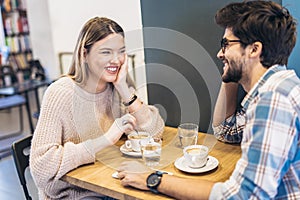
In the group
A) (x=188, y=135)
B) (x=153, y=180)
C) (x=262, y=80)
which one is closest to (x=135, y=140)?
(x=188, y=135)

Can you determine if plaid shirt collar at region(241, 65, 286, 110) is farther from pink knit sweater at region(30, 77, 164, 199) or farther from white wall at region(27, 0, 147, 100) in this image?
white wall at region(27, 0, 147, 100)

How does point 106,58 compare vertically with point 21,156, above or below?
above

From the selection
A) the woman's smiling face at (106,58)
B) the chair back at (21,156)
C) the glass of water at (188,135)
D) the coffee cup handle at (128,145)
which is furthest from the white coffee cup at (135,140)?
the chair back at (21,156)

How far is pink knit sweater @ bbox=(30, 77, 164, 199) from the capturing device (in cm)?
152

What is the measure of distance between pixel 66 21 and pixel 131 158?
2953 mm

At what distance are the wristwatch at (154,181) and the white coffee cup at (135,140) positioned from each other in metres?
0.32

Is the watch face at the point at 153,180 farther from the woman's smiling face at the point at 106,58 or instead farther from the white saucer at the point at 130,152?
the woman's smiling face at the point at 106,58

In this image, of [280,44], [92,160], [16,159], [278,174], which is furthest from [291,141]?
[16,159]

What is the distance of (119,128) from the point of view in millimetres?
1652

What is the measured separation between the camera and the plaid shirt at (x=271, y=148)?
104 centimetres

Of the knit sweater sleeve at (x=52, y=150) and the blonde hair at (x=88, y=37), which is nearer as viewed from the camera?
the knit sweater sleeve at (x=52, y=150)

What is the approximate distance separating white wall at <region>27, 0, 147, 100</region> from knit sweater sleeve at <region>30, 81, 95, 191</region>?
0.81 m

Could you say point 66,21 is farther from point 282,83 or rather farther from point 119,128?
point 282,83

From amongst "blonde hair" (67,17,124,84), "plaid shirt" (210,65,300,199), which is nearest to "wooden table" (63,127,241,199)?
"plaid shirt" (210,65,300,199)
